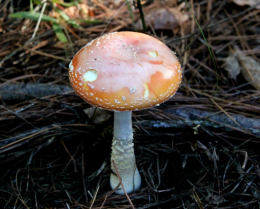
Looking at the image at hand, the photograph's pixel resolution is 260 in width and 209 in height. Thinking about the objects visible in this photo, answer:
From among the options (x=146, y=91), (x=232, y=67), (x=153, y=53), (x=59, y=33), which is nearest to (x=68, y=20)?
(x=59, y=33)

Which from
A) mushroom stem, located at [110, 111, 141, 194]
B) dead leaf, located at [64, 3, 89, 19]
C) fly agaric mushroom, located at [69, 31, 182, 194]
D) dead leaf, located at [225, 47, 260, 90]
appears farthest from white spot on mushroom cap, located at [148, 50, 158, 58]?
dead leaf, located at [64, 3, 89, 19]

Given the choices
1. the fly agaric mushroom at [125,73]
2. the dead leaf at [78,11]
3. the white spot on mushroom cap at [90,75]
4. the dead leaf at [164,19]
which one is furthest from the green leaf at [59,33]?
the white spot on mushroom cap at [90,75]

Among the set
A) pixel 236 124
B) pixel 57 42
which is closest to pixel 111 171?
pixel 236 124

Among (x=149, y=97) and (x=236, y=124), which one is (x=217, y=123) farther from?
(x=149, y=97)

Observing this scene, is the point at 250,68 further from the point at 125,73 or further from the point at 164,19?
the point at 125,73

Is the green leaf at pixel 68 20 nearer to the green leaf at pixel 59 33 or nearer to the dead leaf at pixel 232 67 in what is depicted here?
the green leaf at pixel 59 33

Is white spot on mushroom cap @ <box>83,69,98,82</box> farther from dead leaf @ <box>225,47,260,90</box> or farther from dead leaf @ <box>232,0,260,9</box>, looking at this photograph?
dead leaf @ <box>232,0,260,9</box>
